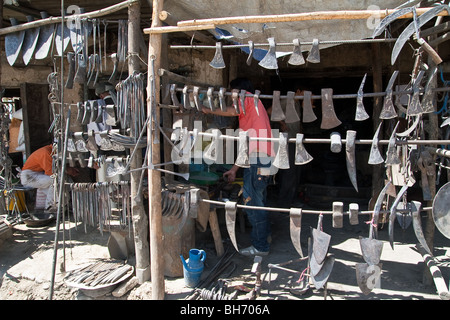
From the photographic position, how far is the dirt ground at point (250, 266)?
346cm

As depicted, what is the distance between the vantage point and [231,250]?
Answer: 448 centimetres

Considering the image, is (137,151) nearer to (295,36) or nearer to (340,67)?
(295,36)

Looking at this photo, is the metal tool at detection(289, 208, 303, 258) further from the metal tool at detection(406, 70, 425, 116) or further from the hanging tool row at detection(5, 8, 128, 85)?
the hanging tool row at detection(5, 8, 128, 85)

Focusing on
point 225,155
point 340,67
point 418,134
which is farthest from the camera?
point 340,67

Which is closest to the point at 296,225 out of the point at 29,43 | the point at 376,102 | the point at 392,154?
the point at 392,154

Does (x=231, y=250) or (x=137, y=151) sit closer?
(x=137, y=151)

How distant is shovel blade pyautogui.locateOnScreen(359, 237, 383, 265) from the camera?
2686 millimetres

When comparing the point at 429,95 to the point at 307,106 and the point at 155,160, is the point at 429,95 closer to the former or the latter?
the point at 307,106

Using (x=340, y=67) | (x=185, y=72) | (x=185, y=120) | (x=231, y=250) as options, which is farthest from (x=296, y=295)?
(x=340, y=67)

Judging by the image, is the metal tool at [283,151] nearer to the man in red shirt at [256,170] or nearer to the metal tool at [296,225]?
the metal tool at [296,225]

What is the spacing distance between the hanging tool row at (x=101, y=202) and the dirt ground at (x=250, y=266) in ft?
1.87

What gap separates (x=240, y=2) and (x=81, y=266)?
11.5 feet

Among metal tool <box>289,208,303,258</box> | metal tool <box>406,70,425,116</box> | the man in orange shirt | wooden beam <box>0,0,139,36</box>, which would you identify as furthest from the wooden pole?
the man in orange shirt

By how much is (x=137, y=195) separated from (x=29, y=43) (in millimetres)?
2431
